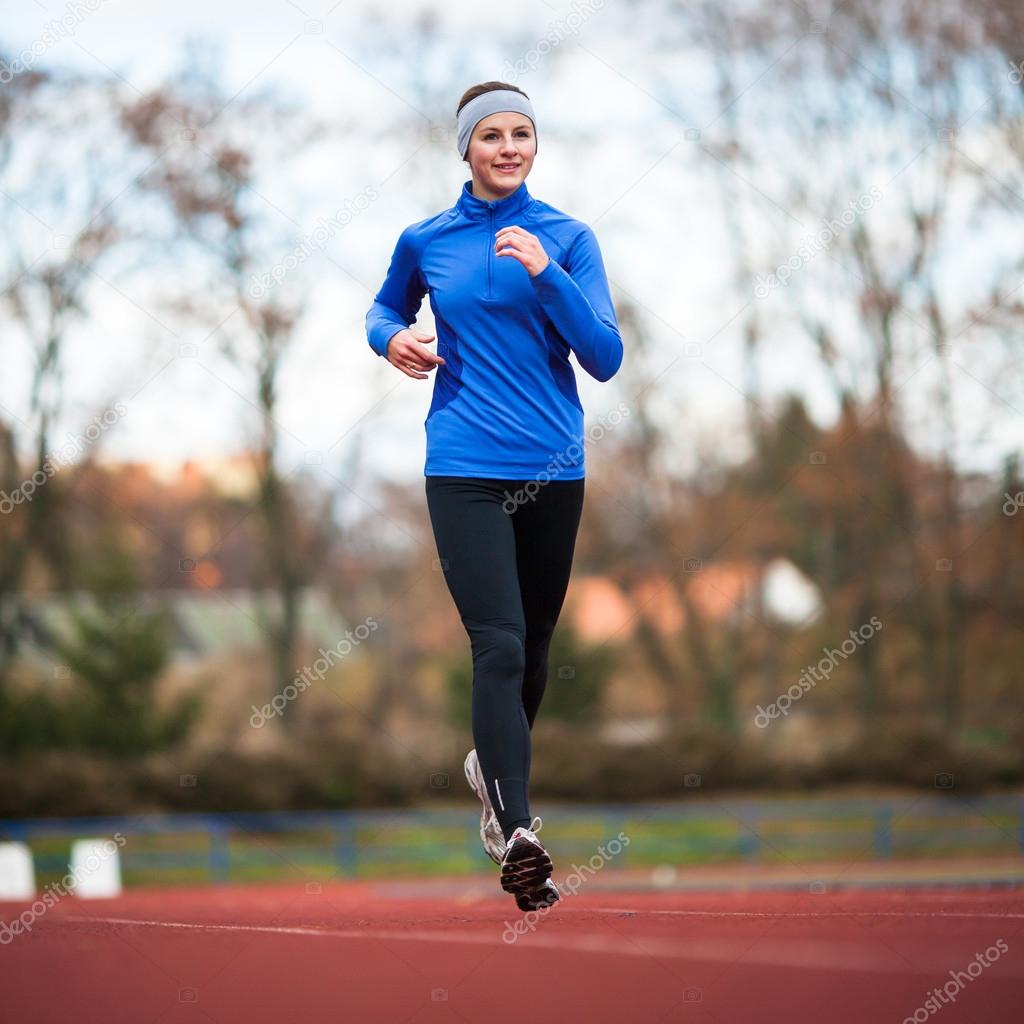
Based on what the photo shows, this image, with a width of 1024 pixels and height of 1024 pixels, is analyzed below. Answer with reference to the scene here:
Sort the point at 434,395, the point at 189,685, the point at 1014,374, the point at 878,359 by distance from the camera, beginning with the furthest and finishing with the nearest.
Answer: the point at 189,685, the point at 878,359, the point at 1014,374, the point at 434,395

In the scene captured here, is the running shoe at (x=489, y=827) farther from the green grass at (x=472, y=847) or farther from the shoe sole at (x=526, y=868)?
the green grass at (x=472, y=847)

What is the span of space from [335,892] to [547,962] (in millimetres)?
14489

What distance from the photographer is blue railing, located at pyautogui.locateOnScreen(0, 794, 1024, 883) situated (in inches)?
766

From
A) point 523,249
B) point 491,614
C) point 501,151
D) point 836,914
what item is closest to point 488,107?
point 501,151

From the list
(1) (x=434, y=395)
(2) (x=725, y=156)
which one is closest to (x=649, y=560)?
(2) (x=725, y=156)

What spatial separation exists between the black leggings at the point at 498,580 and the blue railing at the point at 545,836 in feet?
50.3

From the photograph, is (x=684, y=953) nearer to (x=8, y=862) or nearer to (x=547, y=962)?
(x=547, y=962)

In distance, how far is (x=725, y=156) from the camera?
22500 mm

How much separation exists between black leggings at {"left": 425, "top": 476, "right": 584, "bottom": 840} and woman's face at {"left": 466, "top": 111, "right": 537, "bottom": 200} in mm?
834
